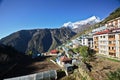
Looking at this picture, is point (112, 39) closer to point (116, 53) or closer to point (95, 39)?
point (116, 53)

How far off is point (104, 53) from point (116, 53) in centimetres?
558

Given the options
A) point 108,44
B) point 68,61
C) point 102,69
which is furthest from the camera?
point 68,61

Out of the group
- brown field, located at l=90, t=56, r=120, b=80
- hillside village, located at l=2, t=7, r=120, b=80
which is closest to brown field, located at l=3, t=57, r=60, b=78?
hillside village, located at l=2, t=7, r=120, b=80

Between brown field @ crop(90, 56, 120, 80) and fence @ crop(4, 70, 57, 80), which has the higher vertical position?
brown field @ crop(90, 56, 120, 80)

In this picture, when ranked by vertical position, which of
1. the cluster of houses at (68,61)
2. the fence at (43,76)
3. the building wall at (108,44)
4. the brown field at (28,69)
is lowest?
the brown field at (28,69)

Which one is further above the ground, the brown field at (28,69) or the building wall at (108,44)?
the building wall at (108,44)

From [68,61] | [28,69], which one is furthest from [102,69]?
[28,69]

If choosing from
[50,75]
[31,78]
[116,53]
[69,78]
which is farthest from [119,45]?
[31,78]

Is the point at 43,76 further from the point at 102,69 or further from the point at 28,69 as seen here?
the point at 28,69

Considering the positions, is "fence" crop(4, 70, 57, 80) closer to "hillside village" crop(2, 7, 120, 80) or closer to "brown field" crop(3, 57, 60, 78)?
"hillside village" crop(2, 7, 120, 80)

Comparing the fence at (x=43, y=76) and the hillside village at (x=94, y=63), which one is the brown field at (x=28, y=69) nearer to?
the hillside village at (x=94, y=63)

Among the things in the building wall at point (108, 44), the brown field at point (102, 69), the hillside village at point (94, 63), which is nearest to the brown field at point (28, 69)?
the hillside village at point (94, 63)

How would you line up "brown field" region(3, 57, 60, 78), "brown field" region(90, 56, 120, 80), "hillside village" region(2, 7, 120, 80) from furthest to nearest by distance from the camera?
1. "brown field" region(3, 57, 60, 78)
2. "hillside village" region(2, 7, 120, 80)
3. "brown field" region(90, 56, 120, 80)

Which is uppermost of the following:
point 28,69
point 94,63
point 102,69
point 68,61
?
point 102,69
